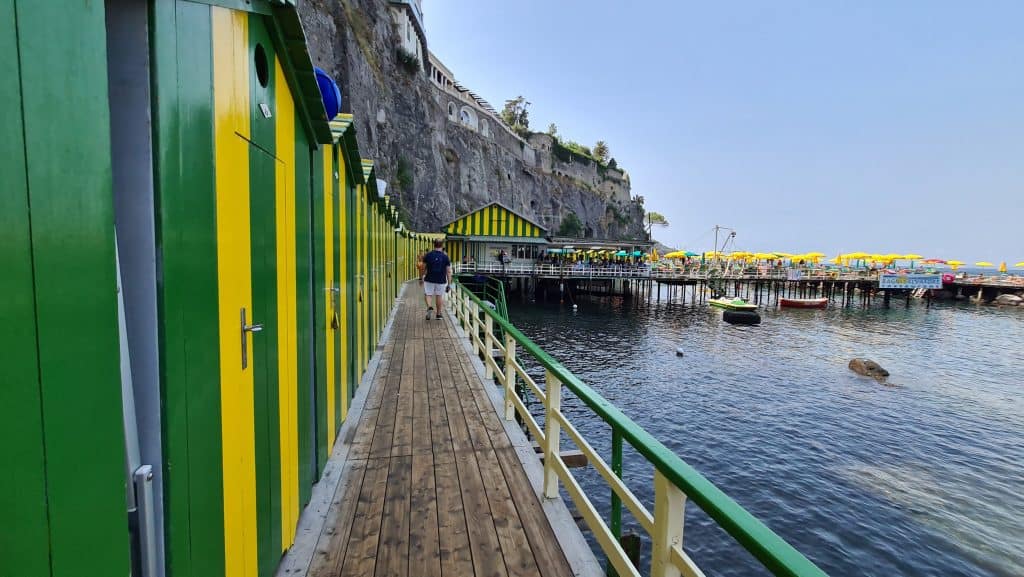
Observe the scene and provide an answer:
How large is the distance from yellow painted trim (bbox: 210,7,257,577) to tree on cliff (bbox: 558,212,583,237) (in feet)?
221

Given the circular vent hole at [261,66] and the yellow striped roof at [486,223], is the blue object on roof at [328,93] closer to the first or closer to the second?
the circular vent hole at [261,66]

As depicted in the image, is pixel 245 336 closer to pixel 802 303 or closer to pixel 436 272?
pixel 436 272

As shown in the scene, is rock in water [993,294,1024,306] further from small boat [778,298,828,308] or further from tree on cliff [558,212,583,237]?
tree on cliff [558,212,583,237]

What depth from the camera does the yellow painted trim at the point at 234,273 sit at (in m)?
1.87

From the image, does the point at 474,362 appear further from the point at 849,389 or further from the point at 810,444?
the point at 849,389

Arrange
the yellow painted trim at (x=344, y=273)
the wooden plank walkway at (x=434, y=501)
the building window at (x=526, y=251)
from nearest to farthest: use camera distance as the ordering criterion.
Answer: the wooden plank walkway at (x=434, y=501)
the yellow painted trim at (x=344, y=273)
the building window at (x=526, y=251)

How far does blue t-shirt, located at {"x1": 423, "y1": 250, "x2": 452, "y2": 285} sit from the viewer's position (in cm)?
1069

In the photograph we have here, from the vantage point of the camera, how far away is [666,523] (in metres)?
2.02

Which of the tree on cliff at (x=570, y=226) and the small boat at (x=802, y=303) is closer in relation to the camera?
the small boat at (x=802, y=303)

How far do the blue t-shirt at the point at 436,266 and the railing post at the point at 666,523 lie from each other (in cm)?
895

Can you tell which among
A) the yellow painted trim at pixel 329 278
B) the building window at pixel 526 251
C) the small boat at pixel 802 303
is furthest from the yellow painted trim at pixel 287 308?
the small boat at pixel 802 303

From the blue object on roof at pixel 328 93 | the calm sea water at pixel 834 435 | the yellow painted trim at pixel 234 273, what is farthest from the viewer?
the calm sea water at pixel 834 435

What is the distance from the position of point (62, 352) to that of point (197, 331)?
729mm

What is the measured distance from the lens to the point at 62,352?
98 cm
